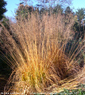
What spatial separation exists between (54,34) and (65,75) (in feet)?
3.79

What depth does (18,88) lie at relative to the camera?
7.72ft

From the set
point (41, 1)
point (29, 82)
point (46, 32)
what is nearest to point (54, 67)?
point (29, 82)

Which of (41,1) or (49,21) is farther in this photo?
(41,1)

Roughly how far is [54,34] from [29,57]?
985 millimetres

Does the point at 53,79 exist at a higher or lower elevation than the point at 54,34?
lower

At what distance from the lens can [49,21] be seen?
286cm

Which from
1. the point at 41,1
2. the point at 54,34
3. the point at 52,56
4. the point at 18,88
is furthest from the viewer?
the point at 41,1

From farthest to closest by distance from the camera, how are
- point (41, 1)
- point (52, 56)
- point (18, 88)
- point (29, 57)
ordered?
point (41, 1)
point (52, 56)
point (29, 57)
point (18, 88)

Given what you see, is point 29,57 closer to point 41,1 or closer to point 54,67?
point 54,67

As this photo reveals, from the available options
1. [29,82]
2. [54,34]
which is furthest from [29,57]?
[54,34]

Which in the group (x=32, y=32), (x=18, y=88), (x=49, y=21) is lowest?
(x=18, y=88)

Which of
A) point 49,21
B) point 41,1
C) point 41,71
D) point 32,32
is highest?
point 41,1

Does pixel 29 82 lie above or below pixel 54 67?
below

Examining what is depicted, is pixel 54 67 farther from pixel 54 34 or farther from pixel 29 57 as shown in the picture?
pixel 54 34
